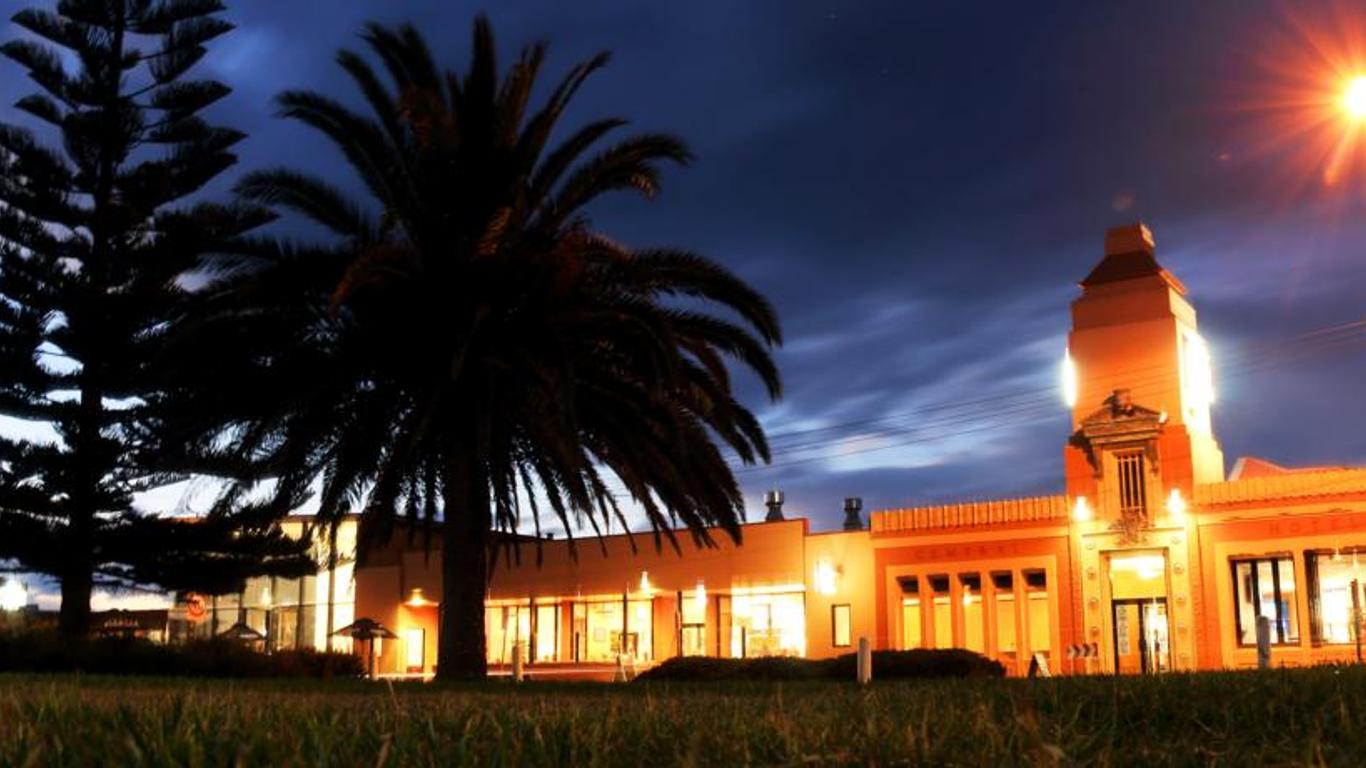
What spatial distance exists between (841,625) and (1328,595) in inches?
490

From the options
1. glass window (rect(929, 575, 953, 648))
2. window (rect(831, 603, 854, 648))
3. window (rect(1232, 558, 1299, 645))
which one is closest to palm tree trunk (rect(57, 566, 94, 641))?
window (rect(831, 603, 854, 648))

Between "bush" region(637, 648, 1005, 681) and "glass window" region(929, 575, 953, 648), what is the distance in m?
13.4

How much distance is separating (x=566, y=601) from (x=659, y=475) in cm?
2518

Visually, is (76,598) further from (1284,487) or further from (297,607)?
(1284,487)

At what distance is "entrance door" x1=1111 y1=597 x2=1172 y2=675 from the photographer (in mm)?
34812

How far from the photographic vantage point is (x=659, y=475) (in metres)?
20.4

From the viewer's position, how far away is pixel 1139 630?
35.3 m

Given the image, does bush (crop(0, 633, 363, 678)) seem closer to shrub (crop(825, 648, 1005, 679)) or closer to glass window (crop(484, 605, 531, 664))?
shrub (crop(825, 648, 1005, 679))

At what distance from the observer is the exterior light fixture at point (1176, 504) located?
35.1 m

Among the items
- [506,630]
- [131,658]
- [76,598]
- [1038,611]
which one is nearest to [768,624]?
[1038,611]

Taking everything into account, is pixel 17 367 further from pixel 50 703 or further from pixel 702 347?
pixel 50 703

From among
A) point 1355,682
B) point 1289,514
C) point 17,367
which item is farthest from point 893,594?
point 1355,682

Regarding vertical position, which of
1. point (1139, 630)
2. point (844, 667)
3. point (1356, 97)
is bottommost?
point (844, 667)

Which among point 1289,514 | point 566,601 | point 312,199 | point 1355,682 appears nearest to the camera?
point 1355,682
